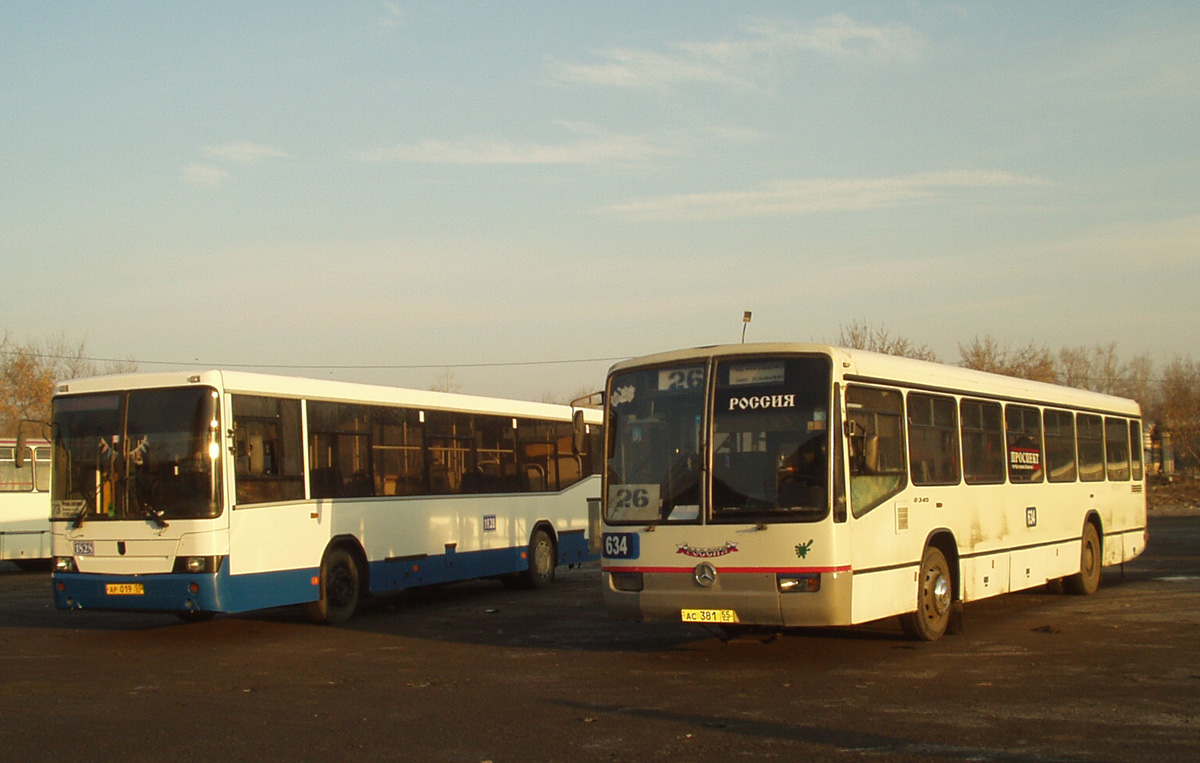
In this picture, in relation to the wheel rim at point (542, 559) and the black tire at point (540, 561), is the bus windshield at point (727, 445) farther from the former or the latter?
the wheel rim at point (542, 559)

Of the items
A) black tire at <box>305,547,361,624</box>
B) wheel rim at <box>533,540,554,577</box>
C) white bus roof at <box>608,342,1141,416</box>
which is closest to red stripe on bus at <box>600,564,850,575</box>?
white bus roof at <box>608,342,1141,416</box>

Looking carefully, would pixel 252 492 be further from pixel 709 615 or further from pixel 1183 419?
pixel 1183 419

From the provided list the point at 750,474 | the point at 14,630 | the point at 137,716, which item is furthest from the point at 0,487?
the point at 750,474

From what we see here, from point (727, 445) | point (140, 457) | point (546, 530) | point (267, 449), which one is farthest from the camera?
point (546, 530)

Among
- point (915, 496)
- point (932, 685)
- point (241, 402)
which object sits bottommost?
point (932, 685)

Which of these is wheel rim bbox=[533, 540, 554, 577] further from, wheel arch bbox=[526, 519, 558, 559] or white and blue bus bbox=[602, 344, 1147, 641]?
white and blue bus bbox=[602, 344, 1147, 641]

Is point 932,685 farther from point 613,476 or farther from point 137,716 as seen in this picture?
point 137,716

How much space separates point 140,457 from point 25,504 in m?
14.0

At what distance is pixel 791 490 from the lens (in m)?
11.0

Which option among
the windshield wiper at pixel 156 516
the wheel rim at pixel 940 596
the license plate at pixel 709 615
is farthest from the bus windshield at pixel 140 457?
the wheel rim at pixel 940 596

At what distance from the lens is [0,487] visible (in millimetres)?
25391

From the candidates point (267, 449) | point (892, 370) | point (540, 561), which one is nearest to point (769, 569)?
point (892, 370)

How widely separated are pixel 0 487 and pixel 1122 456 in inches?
840

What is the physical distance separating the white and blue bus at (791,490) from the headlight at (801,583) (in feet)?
0.04
